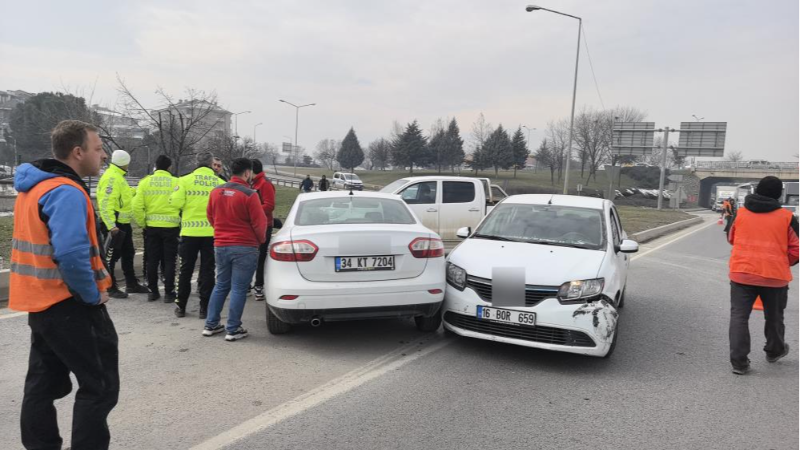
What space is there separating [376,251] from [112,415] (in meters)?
2.45

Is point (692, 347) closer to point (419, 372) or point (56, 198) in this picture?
point (419, 372)

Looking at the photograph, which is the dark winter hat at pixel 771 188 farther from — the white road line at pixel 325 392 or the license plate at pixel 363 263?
the license plate at pixel 363 263

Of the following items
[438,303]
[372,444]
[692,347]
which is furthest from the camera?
[692,347]

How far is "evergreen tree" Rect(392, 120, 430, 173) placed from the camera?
74250 millimetres

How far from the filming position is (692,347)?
555cm

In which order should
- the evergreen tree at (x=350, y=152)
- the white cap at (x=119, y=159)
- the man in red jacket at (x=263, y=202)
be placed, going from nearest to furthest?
the white cap at (x=119, y=159) → the man in red jacket at (x=263, y=202) → the evergreen tree at (x=350, y=152)

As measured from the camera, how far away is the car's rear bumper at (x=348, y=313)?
479 centimetres

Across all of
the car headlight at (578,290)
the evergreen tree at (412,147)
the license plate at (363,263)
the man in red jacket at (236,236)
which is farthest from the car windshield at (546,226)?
the evergreen tree at (412,147)

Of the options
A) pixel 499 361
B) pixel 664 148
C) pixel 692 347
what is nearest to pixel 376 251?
pixel 499 361

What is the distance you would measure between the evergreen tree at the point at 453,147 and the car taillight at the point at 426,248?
72.0 m

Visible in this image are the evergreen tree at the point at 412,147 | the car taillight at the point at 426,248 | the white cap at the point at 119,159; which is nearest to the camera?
the car taillight at the point at 426,248

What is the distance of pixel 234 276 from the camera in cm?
521

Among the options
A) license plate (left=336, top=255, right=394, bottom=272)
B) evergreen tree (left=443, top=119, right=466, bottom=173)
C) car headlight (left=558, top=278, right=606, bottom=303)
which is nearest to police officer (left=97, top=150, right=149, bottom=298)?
license plate (left=336, top=255, right=394, bottom=272)

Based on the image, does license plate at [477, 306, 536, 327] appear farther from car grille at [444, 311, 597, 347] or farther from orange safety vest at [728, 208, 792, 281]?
orange safety vest at [728, 208, 792, 281]
